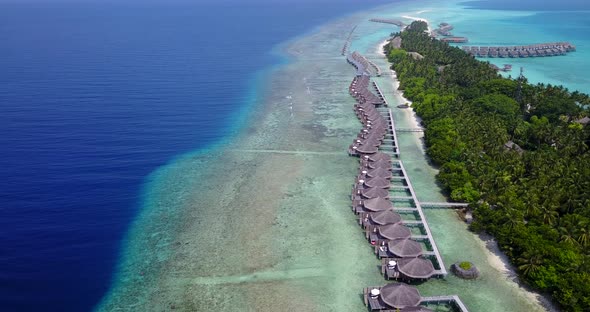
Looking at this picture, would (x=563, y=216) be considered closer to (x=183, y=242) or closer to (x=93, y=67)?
(x=183, y=242)

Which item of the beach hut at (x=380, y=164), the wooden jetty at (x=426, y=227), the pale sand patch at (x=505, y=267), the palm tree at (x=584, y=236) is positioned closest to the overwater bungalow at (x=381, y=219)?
the wooden jetty at (x=426, y=227)

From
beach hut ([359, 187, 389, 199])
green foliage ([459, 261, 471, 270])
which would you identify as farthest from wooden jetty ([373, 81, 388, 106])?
green foliage ([459, 261, 471, 270])

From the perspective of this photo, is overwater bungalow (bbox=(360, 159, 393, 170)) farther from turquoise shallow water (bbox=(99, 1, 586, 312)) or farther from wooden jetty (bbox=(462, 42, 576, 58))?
wooden jetty (bbox=(462, 42, 576, 58))

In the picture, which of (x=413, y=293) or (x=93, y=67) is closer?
(x=413, y=293)

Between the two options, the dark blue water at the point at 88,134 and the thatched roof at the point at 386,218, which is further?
the thatched roof at the point at 386,218

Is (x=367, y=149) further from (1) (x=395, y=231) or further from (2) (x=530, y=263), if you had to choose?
(2) (x=530, y=263)

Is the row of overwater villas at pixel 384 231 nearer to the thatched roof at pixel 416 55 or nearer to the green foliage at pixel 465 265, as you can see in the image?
the green foliage at pixel 465 265

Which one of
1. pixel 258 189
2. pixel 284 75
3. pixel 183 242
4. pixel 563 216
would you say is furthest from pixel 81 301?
pixel 284 75
